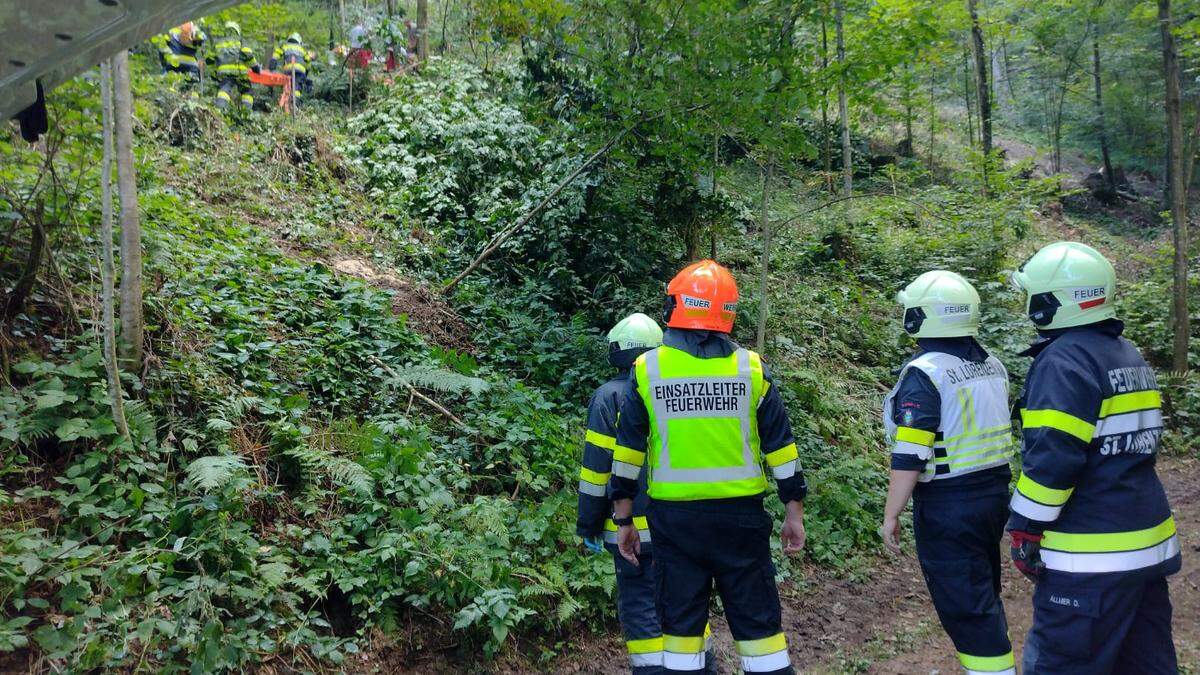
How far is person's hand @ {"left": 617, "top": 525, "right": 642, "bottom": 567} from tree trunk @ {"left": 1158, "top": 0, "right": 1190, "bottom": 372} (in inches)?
453

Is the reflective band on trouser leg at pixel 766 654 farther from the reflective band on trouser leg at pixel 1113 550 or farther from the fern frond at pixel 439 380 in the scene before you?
the fern frond at pixel 439 380

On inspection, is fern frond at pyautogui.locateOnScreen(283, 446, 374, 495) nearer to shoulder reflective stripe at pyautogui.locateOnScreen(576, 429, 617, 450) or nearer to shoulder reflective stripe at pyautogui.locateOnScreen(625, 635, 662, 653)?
shoulder reflective stripe at pyautogui.locateOnScreen(576, 429, 617, 450)

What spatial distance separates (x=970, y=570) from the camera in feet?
12.2

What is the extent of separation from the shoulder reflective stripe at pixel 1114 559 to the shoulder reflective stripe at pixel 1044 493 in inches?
10.0

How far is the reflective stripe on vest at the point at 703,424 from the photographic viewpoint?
11.9 ft

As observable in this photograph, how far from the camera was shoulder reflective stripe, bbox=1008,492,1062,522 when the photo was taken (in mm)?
3215

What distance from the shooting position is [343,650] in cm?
444

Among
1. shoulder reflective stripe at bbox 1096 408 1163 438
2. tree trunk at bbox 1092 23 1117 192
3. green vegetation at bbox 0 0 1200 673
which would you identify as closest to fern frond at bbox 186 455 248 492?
green vegetation at bbox 0 0 1200 673

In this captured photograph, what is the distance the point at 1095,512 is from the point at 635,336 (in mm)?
2483

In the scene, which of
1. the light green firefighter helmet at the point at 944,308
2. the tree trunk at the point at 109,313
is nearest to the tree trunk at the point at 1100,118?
the light green firefighter helmet at the point at 944,308

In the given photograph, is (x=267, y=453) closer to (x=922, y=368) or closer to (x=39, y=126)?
(x=39, y=126)

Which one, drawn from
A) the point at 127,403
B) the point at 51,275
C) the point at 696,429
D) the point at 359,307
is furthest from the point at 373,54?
the point at 696,429

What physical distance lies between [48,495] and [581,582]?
11.2ft

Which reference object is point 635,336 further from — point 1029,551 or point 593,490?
point 1029,551
